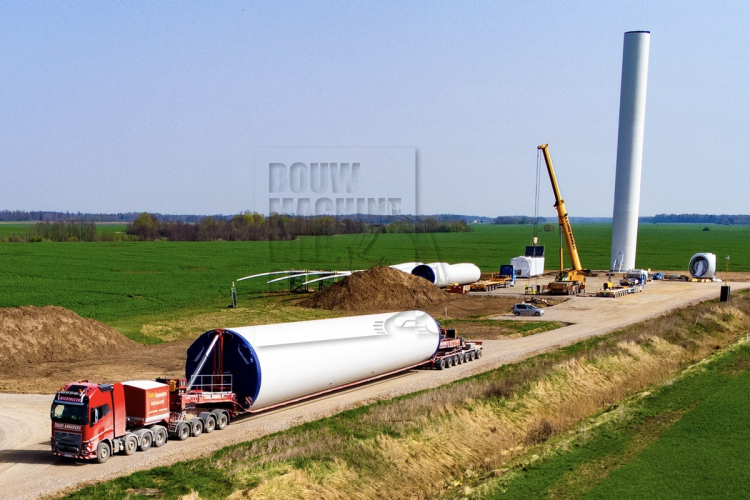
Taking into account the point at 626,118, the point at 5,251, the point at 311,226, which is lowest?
the point at 5,251

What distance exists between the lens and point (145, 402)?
2430 cm

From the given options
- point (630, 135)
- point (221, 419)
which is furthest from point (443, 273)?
point (221, 419)

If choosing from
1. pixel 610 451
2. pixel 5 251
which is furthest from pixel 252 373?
pixel 5 251

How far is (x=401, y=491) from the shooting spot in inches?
883

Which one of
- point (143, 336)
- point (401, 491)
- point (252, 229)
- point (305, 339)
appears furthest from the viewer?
point (252, 229)

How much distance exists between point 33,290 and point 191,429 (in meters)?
57.5

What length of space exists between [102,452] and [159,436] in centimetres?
227

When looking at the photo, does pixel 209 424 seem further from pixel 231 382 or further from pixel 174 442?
pixel 231 382

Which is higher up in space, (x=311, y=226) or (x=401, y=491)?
(x=311, y=226)

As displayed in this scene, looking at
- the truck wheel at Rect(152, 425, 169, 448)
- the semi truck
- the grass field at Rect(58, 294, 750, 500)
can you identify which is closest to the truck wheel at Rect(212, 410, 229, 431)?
the semi truck

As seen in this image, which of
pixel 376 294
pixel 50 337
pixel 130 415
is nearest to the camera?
pixel 130 415

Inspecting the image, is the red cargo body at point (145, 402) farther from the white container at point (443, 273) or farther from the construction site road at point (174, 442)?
the white container at point (443, 273)

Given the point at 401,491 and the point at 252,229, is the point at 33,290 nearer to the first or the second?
the point at 252,229

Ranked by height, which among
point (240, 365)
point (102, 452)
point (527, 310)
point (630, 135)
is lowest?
point (527, 310)
